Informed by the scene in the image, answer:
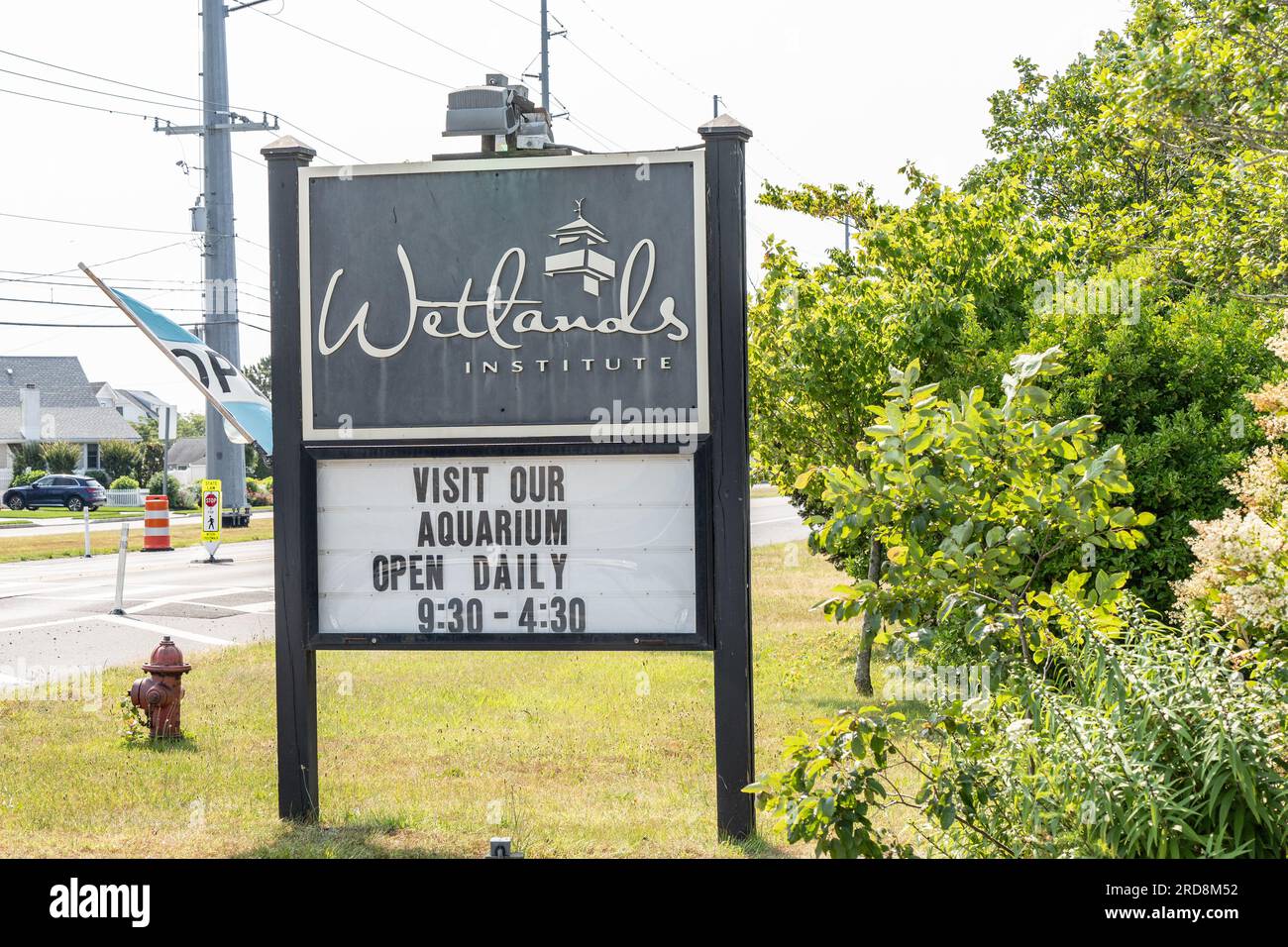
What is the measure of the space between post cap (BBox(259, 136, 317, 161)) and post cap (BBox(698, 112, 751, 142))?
2.05m

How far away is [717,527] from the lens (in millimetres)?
5676

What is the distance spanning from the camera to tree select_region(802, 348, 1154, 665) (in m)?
4.30

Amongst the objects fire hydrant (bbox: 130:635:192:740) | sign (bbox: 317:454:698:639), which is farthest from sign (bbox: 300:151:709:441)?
fire hydrant (bbox: 130:635:192:740)

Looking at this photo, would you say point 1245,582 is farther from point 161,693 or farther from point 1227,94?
point 161,693

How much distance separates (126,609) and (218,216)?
43.2 ft

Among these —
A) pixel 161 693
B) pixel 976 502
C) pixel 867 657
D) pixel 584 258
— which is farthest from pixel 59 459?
pixel 976 502

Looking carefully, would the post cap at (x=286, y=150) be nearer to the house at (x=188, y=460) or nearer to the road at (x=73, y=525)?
the road at (x=73, y=525)

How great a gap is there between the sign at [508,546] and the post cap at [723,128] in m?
1.57

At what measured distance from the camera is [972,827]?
4.11m

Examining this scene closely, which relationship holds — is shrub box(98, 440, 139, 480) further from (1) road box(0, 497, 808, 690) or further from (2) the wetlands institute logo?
(2) the wetlands institute logo

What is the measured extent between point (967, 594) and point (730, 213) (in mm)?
2255

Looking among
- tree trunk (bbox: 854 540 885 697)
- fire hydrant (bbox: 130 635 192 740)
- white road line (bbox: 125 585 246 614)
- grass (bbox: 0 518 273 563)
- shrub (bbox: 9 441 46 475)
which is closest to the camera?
fire hydrant (bbox: 130 635 192 740)

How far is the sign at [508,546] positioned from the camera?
5770mm

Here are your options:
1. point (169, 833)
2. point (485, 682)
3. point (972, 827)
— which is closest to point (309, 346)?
point (169, 833)
